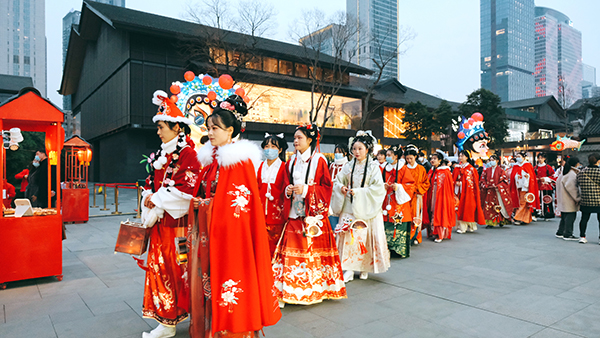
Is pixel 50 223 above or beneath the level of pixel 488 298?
above

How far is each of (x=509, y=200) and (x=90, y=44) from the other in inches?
1204

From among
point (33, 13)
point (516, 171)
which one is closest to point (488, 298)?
point (516, 171)

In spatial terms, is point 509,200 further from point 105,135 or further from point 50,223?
point 105,135

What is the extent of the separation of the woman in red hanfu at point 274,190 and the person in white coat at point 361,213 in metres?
1.02

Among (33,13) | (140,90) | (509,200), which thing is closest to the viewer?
(509,200)

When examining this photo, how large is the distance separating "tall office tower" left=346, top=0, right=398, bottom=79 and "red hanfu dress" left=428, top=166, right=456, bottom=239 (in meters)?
12.7

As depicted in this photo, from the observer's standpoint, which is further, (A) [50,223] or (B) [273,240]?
(A) [50,223]

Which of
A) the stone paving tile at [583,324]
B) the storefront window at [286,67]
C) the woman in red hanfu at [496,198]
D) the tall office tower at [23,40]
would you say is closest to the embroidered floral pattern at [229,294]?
the stone paving tile at [583,324]

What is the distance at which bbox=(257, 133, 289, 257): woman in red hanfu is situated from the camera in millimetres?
4031

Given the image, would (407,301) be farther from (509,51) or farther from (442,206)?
(509,51)

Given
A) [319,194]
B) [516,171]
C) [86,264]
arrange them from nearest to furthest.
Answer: [319,194], [86,264], [516,171]

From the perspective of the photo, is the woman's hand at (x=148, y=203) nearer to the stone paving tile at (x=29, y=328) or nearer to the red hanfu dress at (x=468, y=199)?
the stone paving tile at (x=29, y=328)

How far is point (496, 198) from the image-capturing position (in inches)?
391

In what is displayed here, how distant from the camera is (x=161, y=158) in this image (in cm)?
308
